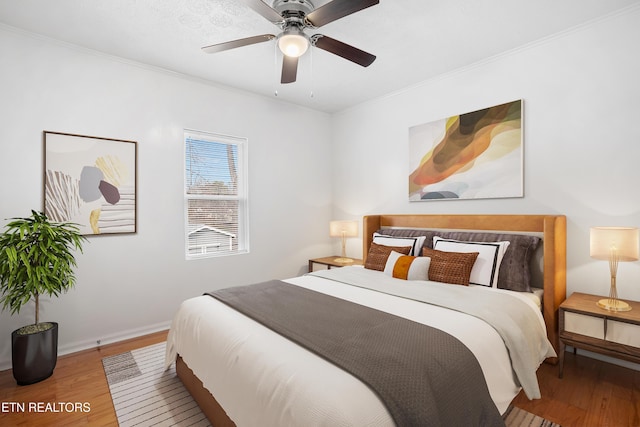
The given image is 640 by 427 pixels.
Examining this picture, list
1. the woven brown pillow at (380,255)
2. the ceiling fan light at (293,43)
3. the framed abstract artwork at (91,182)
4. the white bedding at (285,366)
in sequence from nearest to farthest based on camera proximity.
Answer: the white bedding at (285,366) → the ceiling fan light at (293,43) → the framed abstract artwork at (91,182) → the woven brown pillow at (380,255)

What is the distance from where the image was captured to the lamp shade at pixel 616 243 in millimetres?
2084

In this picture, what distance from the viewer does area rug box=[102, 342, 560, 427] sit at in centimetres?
188

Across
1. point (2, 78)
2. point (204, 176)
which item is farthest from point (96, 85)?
point (204, 176)

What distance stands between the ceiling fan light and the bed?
5.90 ft

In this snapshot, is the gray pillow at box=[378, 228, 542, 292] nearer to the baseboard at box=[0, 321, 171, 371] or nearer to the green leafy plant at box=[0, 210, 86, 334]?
the baseboard at box=[0, 321, 171, 371]

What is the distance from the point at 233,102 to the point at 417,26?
222cm

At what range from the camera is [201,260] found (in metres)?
3.56

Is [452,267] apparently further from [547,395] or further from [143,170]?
[143,170]

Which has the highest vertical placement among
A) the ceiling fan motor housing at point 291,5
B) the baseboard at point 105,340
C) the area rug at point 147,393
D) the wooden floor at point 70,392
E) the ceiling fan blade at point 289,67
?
the ceiling fan motor housing at point 291,5

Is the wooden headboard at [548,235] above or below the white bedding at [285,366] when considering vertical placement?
above

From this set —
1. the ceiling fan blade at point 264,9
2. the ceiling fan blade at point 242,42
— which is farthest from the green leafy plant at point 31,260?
the ceiling fan blade at point 264,9

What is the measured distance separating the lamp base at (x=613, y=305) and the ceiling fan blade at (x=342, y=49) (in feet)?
7.84

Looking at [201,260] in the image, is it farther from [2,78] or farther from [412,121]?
[412,121]

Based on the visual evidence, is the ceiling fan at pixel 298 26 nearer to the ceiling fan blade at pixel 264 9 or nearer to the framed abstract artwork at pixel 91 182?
the ceiling fan blade at pixel 264 9
